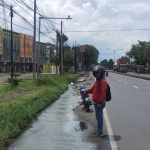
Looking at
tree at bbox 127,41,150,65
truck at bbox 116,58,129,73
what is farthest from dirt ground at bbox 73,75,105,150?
truck at bbox 116,58,129,73

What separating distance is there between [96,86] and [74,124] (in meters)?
2.31

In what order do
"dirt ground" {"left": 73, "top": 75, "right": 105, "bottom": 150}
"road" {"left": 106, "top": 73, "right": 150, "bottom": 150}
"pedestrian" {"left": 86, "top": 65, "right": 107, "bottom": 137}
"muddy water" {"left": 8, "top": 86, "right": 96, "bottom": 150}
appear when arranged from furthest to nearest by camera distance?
"pedestrian" {"left": 86, "top": 65, "right": 107, "bottom": 137}, "dirt ground" {"left": 73, "top": 75, "right": 105, "bottom": 150}, "road" {"left": 106, "top": 73, "right": 150, "bottom": 150}, "muddy water" {"left": 8, "top": 86, "right": 96, "bottom": 150}

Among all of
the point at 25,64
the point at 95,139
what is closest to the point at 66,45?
the point at 25,64

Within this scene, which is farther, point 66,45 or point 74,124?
point 66,45

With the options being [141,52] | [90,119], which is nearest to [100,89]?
[90,119]

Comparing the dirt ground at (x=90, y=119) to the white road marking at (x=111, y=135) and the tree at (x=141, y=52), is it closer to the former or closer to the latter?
the white road marking at (x=111, y=135)

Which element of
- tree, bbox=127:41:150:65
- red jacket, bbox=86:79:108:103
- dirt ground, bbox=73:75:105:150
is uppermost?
tree, bbox=127:41:150:65

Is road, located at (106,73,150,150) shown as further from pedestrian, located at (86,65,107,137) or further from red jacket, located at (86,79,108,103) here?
red jacket, located at (86,79,108,103)

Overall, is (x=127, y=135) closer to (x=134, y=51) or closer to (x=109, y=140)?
(x=109, y=140)

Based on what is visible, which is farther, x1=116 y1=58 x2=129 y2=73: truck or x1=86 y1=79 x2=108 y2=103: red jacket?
x1=116 y1=58 x2=129 y2=73: truck

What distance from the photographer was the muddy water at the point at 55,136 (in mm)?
7602

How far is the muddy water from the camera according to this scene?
760 centimetres

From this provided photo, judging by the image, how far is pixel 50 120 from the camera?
11398 millimetres

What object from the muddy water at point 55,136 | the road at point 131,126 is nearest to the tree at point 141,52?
the road at point 131,126
